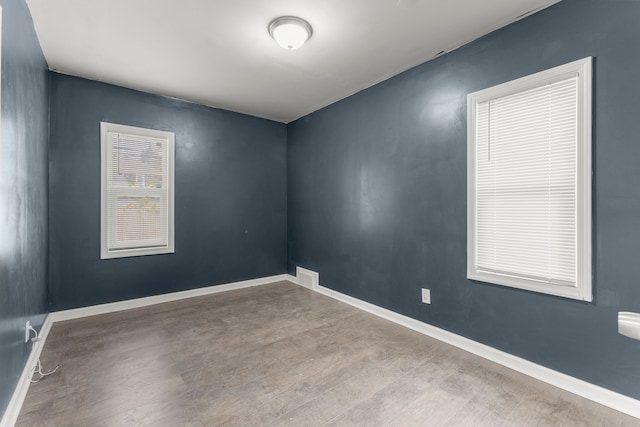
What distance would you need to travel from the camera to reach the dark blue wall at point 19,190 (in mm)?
1532

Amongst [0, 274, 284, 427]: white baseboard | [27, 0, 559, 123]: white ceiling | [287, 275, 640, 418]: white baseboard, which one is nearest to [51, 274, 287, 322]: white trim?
[0, 274, 284, 427]: white baseboard

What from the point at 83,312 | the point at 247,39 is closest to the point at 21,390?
the point at 83,312

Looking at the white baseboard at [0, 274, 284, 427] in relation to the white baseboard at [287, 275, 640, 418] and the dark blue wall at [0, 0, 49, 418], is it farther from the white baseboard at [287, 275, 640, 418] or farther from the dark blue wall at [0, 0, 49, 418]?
the white baseboard at [287, 275, 640, 418]

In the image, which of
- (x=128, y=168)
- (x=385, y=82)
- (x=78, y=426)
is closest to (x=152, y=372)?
(x=78, y=426)

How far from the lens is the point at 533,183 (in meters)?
2.10

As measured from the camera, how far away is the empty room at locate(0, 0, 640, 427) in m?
1.74

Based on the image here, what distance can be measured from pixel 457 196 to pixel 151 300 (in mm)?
3665

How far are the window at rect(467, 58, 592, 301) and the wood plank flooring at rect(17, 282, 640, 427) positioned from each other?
729 millimetres

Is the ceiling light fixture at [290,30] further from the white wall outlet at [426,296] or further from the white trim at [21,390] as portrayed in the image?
the white trim at [21,390]

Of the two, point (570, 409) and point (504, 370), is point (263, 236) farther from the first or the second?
point (570, 409)

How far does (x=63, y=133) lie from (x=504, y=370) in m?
4.64

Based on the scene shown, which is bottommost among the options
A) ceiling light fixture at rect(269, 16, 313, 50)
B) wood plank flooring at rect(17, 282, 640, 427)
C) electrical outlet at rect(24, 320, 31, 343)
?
wood plank flooring at rect(17, 282, 640, 427)

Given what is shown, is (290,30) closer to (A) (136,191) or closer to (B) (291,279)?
(A) (136,191)

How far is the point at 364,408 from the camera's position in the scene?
176 cm
